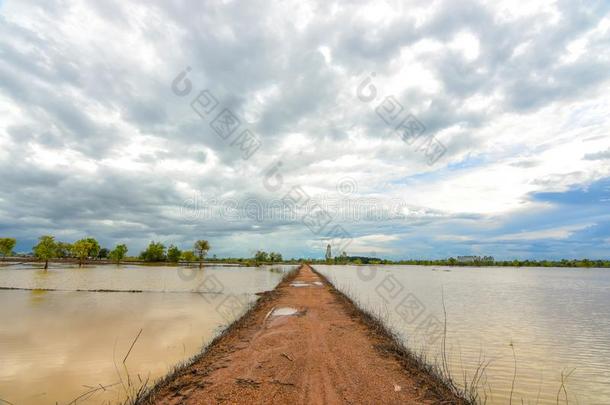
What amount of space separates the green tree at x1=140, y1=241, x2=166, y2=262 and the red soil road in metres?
102

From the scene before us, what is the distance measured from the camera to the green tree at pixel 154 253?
336 ft

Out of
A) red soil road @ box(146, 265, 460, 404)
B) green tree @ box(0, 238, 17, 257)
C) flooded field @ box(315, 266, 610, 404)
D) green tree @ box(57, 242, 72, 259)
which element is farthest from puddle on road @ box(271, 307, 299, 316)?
green tree @ box(57, 242, 72, 259)

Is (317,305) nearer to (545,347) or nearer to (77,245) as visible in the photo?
(545,347)

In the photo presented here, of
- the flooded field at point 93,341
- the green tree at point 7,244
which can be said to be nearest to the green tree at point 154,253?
the green tree at point 7,244

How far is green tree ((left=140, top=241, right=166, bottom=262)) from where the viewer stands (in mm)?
102312

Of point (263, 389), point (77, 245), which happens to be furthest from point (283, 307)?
point (77, 245)

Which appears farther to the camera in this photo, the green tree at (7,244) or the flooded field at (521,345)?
the green tree at (7,244)

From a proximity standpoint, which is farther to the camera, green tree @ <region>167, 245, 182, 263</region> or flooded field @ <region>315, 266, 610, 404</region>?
green tree @ <region>167, 245, 182, 263</region>

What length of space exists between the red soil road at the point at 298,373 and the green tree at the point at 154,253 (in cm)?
10187

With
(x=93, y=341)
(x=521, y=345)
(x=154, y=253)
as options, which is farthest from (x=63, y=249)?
(x=521, y=345)

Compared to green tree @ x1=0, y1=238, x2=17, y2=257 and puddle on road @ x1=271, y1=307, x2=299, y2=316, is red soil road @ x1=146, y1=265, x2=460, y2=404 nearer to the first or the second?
puddle on road @ x1=271, y1=307, x2=299, y2=316

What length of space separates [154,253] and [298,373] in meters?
107

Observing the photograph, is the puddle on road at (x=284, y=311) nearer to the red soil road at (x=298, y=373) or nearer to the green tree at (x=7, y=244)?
the red soil road at (x=298, y=373)

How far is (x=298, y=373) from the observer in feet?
23.7
